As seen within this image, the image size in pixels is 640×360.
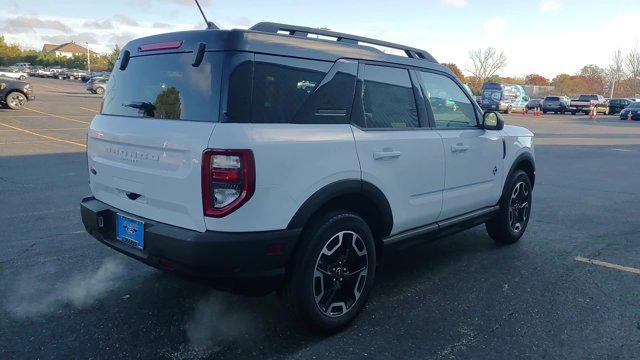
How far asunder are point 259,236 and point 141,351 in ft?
3.46

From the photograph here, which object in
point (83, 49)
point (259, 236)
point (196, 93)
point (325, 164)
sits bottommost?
point (259, 236)

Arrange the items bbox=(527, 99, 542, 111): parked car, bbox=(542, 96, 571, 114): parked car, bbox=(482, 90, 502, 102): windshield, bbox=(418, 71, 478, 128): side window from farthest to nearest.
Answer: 1. bbox=(527, 99, 542, 111): parked car
2. bbox=(542, 96, 571, 114): parked car
3. bbox=(482, 90, 502, 102): windshield
4. bbox=(418, 71, 478, 128): side window

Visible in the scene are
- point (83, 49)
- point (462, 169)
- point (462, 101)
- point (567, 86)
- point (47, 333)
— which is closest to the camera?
point (47, 333)

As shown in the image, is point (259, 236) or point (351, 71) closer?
point (259, 236)

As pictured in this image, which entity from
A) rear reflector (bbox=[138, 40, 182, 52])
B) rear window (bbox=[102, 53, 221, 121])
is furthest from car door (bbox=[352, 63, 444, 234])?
rear reflector (bbox=[138, 40, 182, 52])

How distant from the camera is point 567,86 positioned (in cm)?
7888

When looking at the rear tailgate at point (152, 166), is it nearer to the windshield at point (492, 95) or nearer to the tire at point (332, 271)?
the tire at point (332, 271)

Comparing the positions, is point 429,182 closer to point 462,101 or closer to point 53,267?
point 462,101

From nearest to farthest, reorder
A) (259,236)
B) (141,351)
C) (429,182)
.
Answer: (259,236) → (141,351) → (429,182)

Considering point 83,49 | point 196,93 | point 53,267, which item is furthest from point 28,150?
point 83,49

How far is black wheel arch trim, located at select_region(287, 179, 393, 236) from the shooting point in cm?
288

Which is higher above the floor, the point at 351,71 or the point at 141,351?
the point at 351,71

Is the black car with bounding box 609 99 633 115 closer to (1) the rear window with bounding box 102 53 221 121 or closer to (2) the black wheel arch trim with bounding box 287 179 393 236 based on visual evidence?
(2) the black wheel arch trim with bounding box 287 179 393 236

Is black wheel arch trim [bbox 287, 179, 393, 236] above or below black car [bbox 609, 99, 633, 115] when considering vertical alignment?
below
